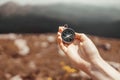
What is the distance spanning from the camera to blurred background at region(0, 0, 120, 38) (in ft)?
7.93

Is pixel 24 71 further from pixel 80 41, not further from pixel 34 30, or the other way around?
pixel 80 41

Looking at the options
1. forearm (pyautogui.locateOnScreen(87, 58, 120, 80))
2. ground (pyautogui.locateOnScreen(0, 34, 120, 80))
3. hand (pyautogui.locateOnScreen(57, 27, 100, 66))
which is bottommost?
ground (pyautogui.locateOnScreen(0, 34, 120, 80))

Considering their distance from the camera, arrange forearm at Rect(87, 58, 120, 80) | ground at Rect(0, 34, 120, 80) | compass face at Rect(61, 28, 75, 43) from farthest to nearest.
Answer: ground at Rect(0, 34, 120, 80)
compass face at Rect(61, 28, 75, 43)
forearm at Rect(87, 58, 120, 80)

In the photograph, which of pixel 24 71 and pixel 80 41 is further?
pixel 24 71

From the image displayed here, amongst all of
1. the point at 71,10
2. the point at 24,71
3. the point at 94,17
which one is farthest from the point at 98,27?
the point at 24,71

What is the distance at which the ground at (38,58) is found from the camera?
2.37m

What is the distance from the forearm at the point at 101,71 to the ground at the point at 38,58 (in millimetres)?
688

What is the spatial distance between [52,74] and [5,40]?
438 mm

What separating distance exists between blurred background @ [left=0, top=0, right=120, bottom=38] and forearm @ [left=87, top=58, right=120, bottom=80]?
78 cm

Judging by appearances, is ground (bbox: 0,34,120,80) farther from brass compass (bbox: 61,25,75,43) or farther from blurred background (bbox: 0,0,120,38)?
brass compass (bbox: 61,25,75,43)

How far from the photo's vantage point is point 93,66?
66.1 inches

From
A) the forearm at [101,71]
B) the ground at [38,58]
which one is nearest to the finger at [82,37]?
the forearm at [101,71]

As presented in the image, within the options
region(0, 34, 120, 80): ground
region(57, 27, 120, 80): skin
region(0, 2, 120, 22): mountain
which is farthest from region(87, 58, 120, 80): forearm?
region(0, 2, 120, 22): mountain

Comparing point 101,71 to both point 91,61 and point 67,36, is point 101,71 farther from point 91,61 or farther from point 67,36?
point 67,36
